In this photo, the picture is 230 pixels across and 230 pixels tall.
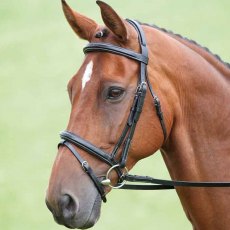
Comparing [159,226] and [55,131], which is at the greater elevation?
[55,131]

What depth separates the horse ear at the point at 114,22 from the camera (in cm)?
423

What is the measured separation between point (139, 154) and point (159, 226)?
5189 mm

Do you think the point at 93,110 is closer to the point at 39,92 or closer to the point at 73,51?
Answer: the point at 39,92

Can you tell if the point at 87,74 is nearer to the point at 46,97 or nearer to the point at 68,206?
the point at 68,206

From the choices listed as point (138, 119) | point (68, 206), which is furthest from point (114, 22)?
point (68, 206)

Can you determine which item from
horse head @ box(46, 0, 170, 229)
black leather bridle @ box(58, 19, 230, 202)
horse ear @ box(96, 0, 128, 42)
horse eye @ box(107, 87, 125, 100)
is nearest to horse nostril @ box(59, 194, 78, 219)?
horse head @ box(46, 0, 170, 229)

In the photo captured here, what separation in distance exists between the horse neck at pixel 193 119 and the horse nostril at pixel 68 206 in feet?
2.76

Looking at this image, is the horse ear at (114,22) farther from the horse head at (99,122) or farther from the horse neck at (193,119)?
the horse neck at (193,119)

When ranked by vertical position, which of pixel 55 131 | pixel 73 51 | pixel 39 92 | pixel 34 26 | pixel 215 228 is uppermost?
pixel 34 26

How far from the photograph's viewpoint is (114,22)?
4305 mm

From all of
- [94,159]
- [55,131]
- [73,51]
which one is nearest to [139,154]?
[94,159]

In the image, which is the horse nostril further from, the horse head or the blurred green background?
the blurred green background

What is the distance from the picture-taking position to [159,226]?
9367mm

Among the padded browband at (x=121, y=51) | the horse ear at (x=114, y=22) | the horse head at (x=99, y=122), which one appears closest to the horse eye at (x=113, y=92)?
the horse head at (x=99, y=122)
